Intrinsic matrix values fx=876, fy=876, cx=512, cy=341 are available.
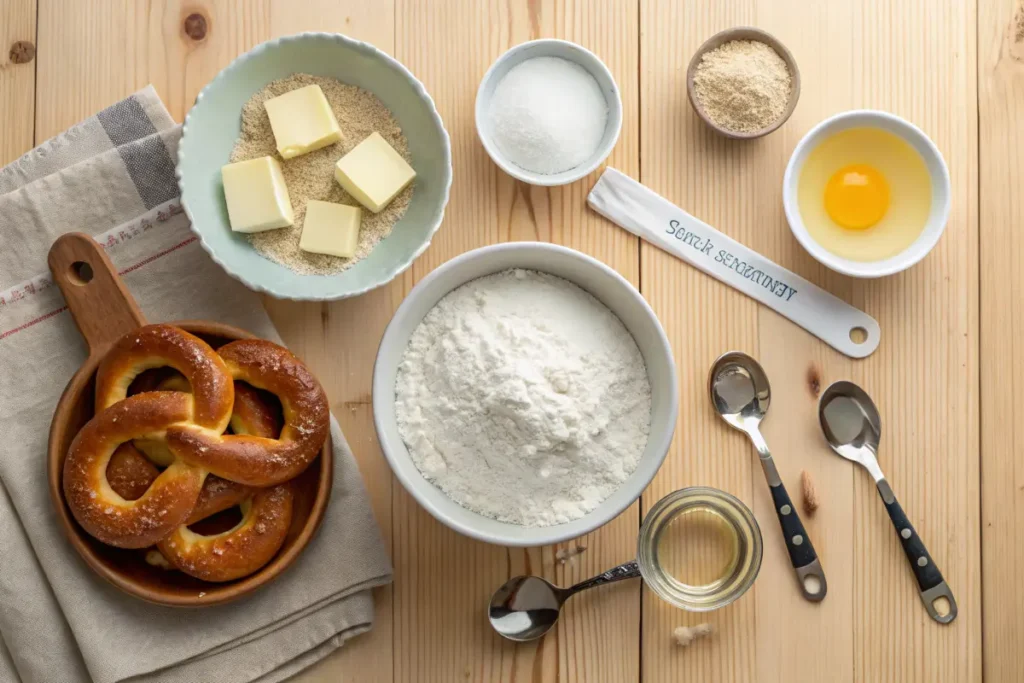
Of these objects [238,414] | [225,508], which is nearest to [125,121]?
[238,414]

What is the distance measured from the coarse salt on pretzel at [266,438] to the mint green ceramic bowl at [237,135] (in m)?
0.09

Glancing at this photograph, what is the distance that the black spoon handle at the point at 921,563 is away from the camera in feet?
4.03

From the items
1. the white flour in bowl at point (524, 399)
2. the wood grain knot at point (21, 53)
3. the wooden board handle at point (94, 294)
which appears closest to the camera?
the white flour in bowl at point (524, 399)

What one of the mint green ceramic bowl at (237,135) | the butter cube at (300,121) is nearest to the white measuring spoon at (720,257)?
the mint green ceramic bowl at (237,135)

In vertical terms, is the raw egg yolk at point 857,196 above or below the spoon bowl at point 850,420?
above

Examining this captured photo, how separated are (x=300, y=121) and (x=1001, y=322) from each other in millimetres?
1045

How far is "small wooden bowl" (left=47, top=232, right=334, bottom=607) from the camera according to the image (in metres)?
1.11

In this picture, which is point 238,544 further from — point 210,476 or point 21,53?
point 21,53

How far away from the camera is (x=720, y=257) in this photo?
1.25 metres

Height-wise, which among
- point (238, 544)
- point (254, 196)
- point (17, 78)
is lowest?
point (238, 544)

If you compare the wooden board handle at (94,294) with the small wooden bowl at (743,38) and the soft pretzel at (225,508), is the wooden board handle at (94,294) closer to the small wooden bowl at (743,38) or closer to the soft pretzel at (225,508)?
the soft pretzel at (225,508)

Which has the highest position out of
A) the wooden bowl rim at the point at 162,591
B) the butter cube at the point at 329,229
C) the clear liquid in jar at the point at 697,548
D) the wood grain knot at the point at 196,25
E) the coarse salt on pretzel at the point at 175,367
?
the wood grain knot at the point at 196,25

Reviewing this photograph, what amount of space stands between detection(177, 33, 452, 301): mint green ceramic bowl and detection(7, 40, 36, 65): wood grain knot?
30 cm

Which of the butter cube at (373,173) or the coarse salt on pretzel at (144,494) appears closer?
the coarse salt on pretzel at (144,494)
